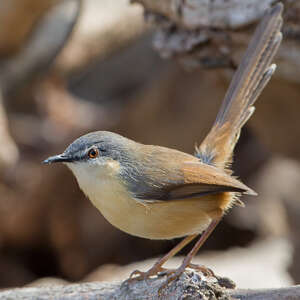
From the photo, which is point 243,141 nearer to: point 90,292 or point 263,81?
point 263,81

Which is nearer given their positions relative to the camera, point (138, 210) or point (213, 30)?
point (138, 210)

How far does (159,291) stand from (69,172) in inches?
177

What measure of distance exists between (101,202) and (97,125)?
15.4 ft

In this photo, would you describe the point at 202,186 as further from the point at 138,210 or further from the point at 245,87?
the point at 245,87

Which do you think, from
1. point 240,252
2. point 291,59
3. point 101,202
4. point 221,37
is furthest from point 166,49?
point 240,252

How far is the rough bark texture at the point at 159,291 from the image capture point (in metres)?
3.72

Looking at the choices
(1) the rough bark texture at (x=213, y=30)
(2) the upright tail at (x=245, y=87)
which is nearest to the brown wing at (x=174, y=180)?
(2) the upright tail at (x=245, y=87)

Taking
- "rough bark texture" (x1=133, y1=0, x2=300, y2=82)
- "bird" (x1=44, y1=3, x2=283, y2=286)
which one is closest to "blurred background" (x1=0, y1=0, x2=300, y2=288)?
"rough bark texture" (x1=133, y1=0, x2=300, y2=82)

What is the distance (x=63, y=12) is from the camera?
8180 millimetres

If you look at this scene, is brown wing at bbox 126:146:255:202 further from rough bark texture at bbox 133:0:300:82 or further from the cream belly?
rough bark texture at bbox 133:0:300:82

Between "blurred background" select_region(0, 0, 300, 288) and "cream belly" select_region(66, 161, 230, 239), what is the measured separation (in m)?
3.27

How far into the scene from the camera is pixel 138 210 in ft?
12.3

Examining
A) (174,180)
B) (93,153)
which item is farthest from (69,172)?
(174,180)

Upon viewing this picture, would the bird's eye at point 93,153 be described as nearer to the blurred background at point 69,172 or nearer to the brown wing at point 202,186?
the brown wing at point 202,186
